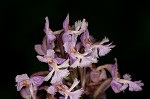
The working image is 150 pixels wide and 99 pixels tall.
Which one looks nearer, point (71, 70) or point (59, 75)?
point (59, 75)

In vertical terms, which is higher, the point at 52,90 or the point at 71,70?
the point at 71,70

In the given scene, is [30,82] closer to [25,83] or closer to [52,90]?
[25,83]

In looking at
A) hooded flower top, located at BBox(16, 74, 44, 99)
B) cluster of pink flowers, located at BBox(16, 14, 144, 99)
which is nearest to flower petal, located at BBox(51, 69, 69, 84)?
cluster of pink flowers, located at BBox(16, 14, 144, 99)

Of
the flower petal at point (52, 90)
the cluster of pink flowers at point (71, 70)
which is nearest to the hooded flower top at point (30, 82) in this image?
the cluster of pink flowers at point (71, 70)

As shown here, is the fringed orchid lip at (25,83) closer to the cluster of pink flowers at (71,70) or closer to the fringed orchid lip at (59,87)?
the cluster of pink flowers at (71,70)

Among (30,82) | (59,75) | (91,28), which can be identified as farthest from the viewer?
(91,28)

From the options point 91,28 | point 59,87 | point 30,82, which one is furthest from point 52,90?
point 91,28

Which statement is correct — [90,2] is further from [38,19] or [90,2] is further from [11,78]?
[11,78]

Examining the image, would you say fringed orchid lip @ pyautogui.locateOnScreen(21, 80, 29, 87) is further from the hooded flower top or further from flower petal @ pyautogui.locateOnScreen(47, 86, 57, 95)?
flower petal @ pyautogui.locateOnScreen(47, 86, 57, 95)
